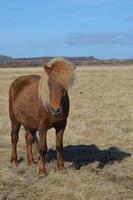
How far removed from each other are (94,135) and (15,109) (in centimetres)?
448

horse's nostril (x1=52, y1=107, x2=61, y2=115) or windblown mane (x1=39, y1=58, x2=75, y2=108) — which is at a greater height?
windblown mane (x1=39, y1=58, x2=75, y2=108)

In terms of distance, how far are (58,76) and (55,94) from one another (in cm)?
39

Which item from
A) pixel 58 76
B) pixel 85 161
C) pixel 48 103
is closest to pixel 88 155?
pixel 85 161

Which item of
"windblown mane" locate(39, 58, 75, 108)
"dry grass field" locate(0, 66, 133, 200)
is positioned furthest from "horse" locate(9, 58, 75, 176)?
"dry grass field" locate(0, 66, 133, 200)

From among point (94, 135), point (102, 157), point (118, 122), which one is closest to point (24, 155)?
point (102, 157)

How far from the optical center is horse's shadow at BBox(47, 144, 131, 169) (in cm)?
1062

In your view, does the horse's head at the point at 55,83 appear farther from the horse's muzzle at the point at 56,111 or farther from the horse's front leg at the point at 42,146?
the horse's front leg at the point at 42,146

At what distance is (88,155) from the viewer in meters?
11.5

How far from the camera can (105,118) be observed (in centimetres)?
1661

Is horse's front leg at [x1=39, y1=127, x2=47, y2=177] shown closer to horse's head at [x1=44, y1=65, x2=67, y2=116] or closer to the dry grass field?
the dry grass field

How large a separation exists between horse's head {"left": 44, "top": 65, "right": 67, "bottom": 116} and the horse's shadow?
5.90 ft

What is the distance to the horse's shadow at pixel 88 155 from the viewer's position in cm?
1062

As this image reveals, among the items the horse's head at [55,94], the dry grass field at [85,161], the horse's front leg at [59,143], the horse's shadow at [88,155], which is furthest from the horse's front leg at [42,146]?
the horse's shadow at [88,155]

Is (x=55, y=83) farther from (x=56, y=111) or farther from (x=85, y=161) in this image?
(x=85, y=161)
